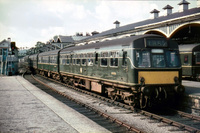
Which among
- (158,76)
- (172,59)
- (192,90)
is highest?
(172,59)

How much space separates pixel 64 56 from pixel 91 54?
656cm

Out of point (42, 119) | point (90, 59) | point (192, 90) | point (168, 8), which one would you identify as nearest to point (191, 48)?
point (192, 90)

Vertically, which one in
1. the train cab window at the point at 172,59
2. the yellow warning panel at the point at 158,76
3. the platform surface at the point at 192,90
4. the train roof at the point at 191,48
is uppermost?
the train roof at the point at 191,48

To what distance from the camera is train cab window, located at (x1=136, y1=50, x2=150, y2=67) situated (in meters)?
9.53

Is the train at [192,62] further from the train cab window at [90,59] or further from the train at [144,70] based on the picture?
the train cab window at [90,59]

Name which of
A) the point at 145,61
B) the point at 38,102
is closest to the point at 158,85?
the point at 145,61

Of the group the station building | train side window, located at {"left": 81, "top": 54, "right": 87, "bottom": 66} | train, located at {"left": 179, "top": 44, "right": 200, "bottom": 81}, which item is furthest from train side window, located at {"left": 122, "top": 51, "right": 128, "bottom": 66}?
the station building

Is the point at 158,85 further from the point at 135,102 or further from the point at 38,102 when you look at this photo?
the point at 38,102

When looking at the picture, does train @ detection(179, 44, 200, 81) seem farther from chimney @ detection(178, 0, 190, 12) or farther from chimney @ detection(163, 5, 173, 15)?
chimney @ detection(163, 5, 173, 15)

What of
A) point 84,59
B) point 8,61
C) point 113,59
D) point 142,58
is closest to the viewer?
point 142,58

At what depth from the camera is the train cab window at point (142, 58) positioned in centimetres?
953

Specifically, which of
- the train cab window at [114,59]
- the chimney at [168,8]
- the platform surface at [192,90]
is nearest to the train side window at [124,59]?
the train cab window at [114,59]

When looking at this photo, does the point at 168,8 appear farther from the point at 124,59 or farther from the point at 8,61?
the point at 124,59

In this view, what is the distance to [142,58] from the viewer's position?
959cm
